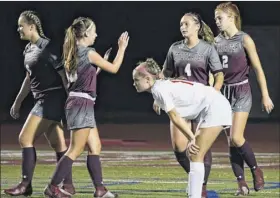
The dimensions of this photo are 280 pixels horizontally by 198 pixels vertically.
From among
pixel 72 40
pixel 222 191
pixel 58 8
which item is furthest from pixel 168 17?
pixel 72 40

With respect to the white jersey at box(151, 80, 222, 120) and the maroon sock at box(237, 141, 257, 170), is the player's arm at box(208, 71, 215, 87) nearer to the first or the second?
the maroon sock at box(237, 141, 257, 170)

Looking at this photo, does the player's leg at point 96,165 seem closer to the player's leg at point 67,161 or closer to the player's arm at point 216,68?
the player's leg at point 67,161

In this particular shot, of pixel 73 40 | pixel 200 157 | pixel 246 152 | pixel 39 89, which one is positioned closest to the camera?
pixel 200 157

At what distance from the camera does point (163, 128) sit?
2811cm

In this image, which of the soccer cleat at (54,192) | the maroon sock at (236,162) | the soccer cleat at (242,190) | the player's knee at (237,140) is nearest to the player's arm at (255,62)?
the player's knee at (237,140)

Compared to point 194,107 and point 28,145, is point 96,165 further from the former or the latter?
point 194,107

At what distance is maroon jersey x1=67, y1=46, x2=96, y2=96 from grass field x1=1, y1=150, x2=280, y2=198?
5.59 ft

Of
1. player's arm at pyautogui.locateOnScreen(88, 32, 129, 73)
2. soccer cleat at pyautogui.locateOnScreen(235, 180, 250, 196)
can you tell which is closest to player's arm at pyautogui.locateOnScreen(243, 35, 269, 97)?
soccer cleat at pyautogui.locateOnScreen(235, 180, 250, 196)

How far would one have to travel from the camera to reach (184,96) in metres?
10.5

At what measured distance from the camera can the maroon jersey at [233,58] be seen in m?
12.5

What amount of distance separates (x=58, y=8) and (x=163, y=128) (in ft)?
13.7

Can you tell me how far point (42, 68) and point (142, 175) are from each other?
13.9 ft

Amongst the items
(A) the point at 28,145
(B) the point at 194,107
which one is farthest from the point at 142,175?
(B) the point at 194,107

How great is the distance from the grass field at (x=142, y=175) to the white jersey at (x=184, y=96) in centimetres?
232
